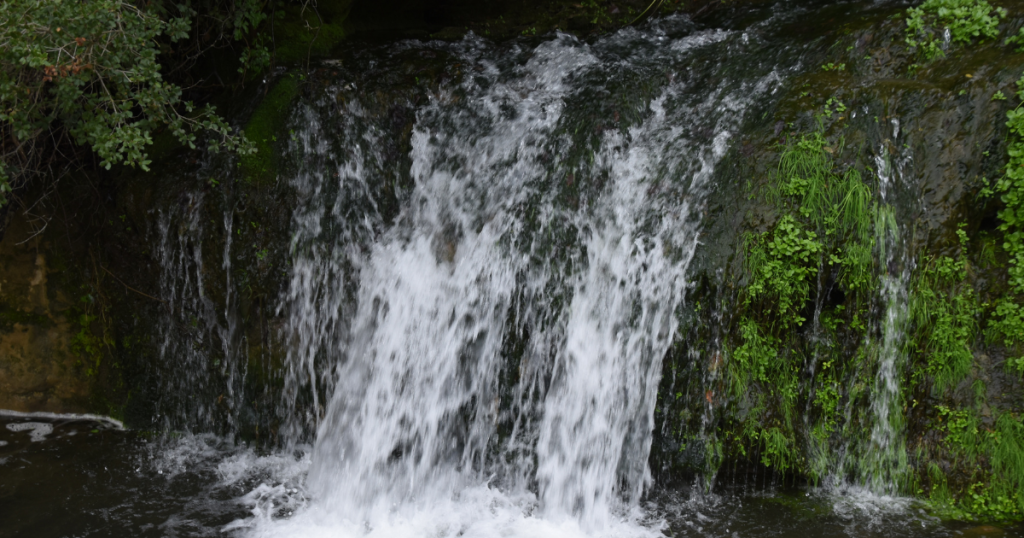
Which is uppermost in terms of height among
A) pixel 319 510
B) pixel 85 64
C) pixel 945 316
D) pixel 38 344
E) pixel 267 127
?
pixel 267 127

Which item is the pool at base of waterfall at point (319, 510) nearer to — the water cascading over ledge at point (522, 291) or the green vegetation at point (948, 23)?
the water cascading over ledge at point (522, 291)

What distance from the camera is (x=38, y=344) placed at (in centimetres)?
595

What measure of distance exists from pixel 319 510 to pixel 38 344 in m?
3.46

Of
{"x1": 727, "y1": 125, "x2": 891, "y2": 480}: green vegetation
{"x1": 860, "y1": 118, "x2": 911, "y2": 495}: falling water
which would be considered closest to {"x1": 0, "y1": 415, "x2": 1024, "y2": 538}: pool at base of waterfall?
{"x1": 860, "y1": 118, "x2": 911, "y2": 495}: falling water

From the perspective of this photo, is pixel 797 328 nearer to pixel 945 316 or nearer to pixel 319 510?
pixel 945 316

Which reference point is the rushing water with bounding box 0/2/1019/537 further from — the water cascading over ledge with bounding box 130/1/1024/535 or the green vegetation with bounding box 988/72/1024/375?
the green vegetation with bounding box 988/72/1024/375

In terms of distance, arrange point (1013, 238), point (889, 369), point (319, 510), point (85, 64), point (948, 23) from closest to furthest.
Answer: point (85, 64), point (1013, 238), point (889, 369), point (319, 510), point (948, 23)

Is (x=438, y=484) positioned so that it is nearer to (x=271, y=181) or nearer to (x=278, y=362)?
(x=278, y=362)

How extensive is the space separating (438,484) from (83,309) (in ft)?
12.2

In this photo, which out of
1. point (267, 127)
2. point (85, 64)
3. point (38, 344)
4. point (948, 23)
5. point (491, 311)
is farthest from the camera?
point (38, 344)

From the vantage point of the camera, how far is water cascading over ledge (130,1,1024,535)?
14.1 ft

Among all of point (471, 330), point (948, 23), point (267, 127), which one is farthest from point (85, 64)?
point (948, 23)

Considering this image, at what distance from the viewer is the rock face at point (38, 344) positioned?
590cm

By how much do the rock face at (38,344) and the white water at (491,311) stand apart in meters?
2.30
